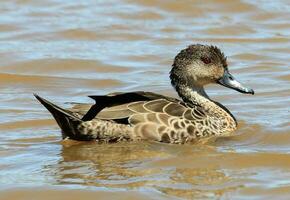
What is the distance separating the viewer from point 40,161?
30.8ft

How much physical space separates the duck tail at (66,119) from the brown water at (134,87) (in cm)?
18

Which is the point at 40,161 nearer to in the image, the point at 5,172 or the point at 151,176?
the point at 5,172

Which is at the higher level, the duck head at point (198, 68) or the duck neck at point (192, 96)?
the duck head at point (198, 68)

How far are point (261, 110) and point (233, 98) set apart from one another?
2.58ft

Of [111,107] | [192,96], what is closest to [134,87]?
[192,96]

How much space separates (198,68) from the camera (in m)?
10.6

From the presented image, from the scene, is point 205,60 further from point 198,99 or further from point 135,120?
point 135,120

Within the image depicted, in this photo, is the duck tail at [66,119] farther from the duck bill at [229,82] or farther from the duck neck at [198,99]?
the duck bill at [229,82]

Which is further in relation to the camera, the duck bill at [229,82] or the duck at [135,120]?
the duck bill at [229,82]

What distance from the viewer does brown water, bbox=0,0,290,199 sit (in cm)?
849

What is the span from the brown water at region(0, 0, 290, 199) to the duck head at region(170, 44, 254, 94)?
2.08 feet

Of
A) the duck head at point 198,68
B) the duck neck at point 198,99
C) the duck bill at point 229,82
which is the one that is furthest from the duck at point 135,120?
the duck bill at point 229,82

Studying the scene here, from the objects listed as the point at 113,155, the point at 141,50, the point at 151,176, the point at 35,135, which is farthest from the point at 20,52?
the point at 151,176

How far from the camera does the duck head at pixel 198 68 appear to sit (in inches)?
413
